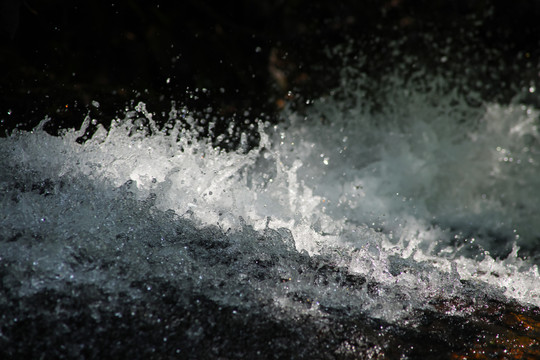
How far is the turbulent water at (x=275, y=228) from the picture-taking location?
102 centimetres

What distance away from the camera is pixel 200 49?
343 cm

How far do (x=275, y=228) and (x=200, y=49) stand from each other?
7.28 feet

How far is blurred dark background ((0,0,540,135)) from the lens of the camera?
265cm

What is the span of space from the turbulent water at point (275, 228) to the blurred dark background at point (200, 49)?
33cm

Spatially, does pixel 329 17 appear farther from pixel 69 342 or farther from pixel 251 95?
pixel 69 342

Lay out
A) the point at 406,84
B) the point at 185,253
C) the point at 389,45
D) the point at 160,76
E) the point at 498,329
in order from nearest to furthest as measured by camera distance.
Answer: the point at 498,329 → the point at 185,253 → the point at 406,84 → the point at 389,45 → the point at 160,76

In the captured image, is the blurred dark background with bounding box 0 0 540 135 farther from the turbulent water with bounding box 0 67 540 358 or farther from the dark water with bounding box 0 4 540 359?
the turbulent water with bounding box 0 67 540 358

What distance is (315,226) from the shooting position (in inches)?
77.3

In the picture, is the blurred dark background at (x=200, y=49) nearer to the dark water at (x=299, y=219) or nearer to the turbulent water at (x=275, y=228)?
the dark water at (x=299, y=219)

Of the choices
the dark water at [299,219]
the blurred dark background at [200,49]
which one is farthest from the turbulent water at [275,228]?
the blurred dark background at [200,49]

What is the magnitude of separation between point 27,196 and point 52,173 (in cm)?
26

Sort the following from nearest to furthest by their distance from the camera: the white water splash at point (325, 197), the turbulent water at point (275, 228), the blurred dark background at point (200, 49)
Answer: the turbulent water at point (275, 228), the white water splash at point (325, 197), the blurred dark background at point (200, 49)

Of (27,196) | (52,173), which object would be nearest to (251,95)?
(52,173)

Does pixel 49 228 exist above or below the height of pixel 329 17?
below
